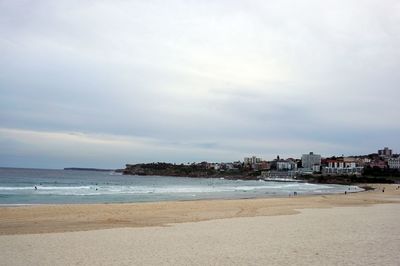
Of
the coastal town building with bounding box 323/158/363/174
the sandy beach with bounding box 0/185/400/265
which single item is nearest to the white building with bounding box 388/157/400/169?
the coastal town building with bounding box 323/158/363/174

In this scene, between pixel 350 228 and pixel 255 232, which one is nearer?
pixel 255 232

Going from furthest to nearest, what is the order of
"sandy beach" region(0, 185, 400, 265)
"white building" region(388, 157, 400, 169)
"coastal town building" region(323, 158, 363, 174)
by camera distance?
"white building" region(388, 157, 400, 169)
"coastal town building" region(323, 158, 363, 174)
"sandy beach" region(0, 185, 400, 265)

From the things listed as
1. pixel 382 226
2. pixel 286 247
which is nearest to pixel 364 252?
pixel 286 247

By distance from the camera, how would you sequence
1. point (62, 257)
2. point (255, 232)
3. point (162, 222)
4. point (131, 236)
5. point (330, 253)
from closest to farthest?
1. point (62, 257)
2. point (330, 253)
3. point (131, 236)
4. point (255, 232)
5. point (162, 222)

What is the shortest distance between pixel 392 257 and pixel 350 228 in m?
5.71

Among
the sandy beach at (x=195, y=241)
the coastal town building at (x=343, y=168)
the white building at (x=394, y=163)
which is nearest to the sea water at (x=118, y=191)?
the sandy beach at (x=195, y=241)

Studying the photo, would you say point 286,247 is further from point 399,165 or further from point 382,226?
point 399,165

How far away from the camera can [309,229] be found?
15188 mm

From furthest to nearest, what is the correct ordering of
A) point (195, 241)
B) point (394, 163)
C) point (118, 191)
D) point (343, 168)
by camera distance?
point (394, 163) < point (343, 168) < point (118, 191) < point (195, 241)

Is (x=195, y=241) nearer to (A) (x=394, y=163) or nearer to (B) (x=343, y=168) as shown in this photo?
(B) (x=343, y=168)

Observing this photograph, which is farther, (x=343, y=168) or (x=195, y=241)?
(x=343, y=168)

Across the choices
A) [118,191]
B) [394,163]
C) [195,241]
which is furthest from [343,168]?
[195,241]

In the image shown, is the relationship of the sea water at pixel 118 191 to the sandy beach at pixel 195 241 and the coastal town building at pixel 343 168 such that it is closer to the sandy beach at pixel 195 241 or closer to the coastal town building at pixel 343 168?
the sandy beach at pixel 195 241

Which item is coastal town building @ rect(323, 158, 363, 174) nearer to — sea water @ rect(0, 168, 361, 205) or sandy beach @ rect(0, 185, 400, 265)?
sea water @ rect(0, 168, 361, 205)
